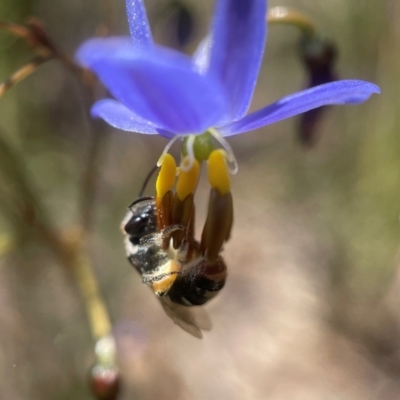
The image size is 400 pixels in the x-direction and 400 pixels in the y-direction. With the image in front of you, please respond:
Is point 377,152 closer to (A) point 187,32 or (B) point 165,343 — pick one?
(A) point 187,32

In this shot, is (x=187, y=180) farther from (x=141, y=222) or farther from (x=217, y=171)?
(x=141, y=222)

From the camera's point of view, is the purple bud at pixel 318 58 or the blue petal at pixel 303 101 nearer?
the blue petal at pixel 303 101

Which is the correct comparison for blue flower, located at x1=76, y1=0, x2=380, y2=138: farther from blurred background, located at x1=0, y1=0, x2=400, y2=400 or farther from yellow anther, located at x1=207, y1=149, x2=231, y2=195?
blurred background, located at x1=0, y1=0, x2=400, y2=400

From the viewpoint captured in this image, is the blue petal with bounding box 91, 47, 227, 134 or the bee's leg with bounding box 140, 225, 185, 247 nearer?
the blue petal with bounding box 91, 47, 227, 134

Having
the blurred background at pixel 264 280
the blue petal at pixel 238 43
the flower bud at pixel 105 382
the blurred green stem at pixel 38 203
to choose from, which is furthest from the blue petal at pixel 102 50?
the blurred background at pixel 264 280

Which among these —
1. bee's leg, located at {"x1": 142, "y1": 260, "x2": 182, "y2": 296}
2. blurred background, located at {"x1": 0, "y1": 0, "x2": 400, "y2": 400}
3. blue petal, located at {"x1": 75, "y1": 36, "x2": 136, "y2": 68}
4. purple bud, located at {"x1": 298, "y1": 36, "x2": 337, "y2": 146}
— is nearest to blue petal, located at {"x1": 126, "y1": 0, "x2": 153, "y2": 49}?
blue petal, located at {"x1": 75, "y1": 36, "x2": 136, "y2": 68}

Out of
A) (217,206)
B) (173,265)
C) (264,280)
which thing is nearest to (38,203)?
(173,265)

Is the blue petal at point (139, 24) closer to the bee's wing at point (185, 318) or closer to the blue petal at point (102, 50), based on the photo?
the blue petal at point (102, 50)
